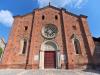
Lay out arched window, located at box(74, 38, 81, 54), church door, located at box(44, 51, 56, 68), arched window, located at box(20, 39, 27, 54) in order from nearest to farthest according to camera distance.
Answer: church door, located at box(44, 51, 56, 68), arched window, located at box(74, 38, 81, 54), arched window, located at box(20, 39, 27, 54)

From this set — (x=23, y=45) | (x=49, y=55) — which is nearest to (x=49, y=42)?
(x=49, y=55)

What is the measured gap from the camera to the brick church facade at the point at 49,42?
59.5 feet

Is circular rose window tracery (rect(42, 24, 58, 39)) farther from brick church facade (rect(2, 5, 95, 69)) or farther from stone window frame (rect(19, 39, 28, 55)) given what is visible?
stone window frame (rect(19, 39, 28, 55))

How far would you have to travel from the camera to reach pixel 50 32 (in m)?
20.5

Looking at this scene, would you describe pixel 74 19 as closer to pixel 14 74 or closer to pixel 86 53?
pixel 86 53

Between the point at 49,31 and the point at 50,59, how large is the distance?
4228 mm

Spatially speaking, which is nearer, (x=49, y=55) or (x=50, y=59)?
(x=50, y=59)

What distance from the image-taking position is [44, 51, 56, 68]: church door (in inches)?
734

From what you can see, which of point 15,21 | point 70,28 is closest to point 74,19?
point 70,28

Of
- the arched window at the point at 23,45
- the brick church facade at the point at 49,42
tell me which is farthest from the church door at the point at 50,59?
the arched window at the point at 23,45

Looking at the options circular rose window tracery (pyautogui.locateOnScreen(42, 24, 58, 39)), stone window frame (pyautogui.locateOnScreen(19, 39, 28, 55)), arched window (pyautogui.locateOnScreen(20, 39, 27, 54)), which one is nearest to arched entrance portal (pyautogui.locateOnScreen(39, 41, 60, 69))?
circular rose window tracery (pyautogui.locateOnScreen(42, 24, 58, 39))

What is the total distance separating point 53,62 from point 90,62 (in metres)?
4.85

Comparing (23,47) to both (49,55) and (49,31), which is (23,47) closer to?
(49,55)

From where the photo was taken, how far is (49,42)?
19.8 meters
